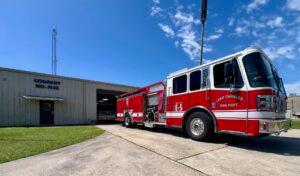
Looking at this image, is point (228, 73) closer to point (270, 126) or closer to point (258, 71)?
point (258, 71)

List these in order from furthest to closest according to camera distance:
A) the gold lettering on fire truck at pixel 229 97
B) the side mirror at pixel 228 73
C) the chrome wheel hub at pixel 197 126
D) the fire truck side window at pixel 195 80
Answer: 1. the fire truck side window at pixel 195 80
2. the chrome wheel hub at pixel 197 126
3. the side mirror at pixel 228 73
4. the gold lettering on fire truck at pixel 229 97

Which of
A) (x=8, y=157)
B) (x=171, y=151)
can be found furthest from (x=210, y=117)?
(x=8, y=157)

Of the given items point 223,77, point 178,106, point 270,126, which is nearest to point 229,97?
point 223,77

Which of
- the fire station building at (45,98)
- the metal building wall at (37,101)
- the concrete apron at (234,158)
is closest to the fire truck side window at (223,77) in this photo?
the concrete apron at (234,158)

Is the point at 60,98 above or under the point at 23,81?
under

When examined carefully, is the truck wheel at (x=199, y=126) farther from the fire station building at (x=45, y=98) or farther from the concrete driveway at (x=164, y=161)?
the fire station building at (x=45, y=98)

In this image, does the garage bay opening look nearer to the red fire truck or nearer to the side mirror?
the red fire truck


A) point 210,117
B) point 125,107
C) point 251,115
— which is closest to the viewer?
point 251,115

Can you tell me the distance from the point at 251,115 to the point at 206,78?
2162mm

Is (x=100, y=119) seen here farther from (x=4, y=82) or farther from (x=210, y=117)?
(x=210, y=117)

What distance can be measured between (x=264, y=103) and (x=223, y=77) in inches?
60.7

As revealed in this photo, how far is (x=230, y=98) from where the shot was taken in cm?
718

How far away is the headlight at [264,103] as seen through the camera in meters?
6.38

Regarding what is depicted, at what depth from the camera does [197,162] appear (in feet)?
17.1
